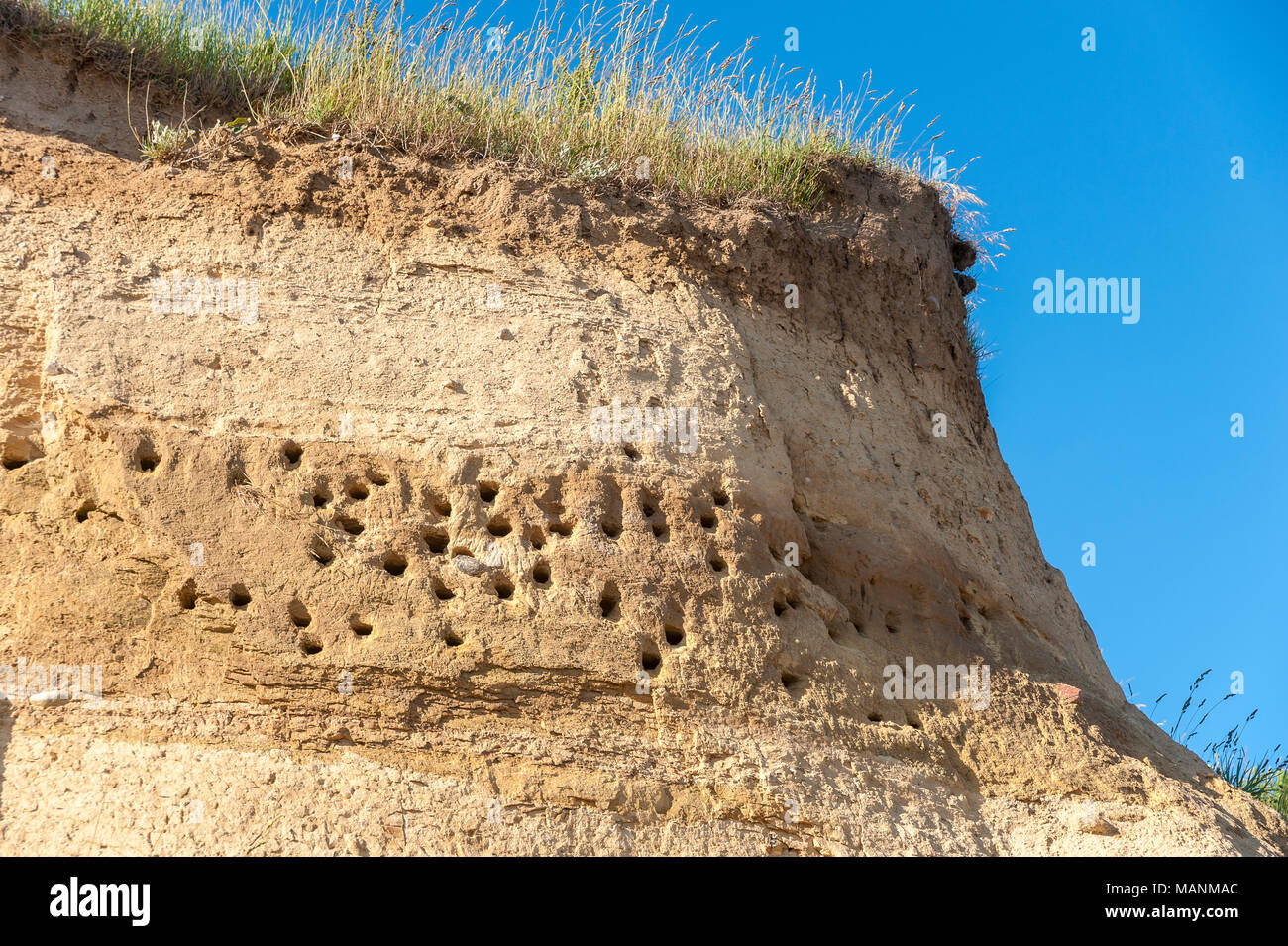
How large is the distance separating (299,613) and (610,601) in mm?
1435

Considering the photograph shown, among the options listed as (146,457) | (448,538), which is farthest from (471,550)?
(146,457)

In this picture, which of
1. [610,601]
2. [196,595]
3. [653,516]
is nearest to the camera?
[196,595]

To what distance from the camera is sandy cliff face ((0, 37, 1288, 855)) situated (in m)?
5.20

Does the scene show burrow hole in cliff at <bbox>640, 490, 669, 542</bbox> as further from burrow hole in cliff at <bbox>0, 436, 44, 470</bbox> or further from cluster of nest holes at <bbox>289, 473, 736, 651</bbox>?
burrow hole in cliff at <bbox>0, 436, 44, 470</bbox>

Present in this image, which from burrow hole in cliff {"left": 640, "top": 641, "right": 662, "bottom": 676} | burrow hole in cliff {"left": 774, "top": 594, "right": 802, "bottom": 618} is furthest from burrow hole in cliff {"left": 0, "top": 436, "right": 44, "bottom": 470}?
burrow hole in cliff {"left": 774, "top": 594, "right": 802, "bottom": 618}

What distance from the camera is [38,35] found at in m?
7.08

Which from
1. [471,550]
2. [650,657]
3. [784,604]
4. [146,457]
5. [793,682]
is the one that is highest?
[146,457]

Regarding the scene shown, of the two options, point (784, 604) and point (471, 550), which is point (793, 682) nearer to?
point (784, 604)

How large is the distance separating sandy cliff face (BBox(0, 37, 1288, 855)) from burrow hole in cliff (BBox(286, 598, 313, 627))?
0.02m

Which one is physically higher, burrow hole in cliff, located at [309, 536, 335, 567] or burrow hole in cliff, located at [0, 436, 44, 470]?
burrow hole in cliff, located at [0, 436, 44, 470]

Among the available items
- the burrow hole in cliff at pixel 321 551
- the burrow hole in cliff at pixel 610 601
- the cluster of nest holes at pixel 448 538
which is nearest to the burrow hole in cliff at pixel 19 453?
the cluster of nest holes at pixel 448 538

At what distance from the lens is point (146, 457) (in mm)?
5625

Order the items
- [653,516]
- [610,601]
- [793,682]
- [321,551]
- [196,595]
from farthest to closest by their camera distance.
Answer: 1. [653,516]
2. [793,682]
3. [610,601]
4. [321,551]
5. [196,595]

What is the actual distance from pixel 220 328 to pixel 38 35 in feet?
8.19
